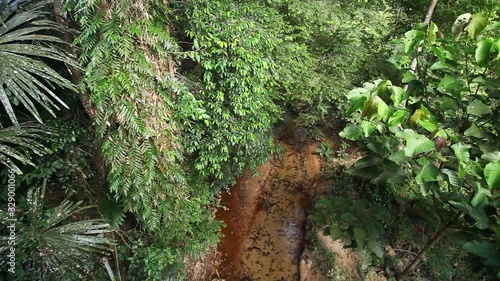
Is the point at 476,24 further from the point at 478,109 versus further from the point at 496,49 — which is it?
the point at 478,109

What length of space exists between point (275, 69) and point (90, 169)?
2.25 meters

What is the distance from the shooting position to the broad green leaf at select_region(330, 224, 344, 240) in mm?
3053

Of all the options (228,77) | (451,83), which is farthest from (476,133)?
(228,77)

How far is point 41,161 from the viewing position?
3.24 meters

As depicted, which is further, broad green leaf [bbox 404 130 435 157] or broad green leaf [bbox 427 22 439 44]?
broad green leaf [bbox 427 22 439 44]

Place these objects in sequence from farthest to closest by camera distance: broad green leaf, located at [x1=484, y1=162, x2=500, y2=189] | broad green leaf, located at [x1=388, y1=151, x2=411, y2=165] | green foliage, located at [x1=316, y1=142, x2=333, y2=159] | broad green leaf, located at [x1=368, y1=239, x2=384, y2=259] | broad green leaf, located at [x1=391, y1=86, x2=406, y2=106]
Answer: green foliage, located at [x1=316, y1=142, x2=333, y2=159] < broad green leaf, located at [x1=368, y1=239, x2=384, y2=259] < broad green leaf, located at [x1=388, y1=151, x2=411, y2=165] < broad green leaf, located at [x1=391, y1=86, x2=406, y2=106] < broad green leaf, located at [x1=484, y1=162, x2=500, y2=189]

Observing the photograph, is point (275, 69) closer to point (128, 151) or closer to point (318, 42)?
point (318, 42)

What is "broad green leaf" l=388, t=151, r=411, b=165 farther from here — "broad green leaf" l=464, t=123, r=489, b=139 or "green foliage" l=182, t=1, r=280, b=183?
"green foliage" l=182, t=1, r=280, b=183

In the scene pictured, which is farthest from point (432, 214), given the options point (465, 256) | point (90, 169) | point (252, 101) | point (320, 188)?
point (90, 169)

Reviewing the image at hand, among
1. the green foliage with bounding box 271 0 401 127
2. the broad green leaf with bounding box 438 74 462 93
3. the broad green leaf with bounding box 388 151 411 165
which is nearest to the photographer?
the broad green leaf with bounding box 438 74 462 93

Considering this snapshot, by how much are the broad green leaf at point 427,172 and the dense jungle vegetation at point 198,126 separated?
0.03ft

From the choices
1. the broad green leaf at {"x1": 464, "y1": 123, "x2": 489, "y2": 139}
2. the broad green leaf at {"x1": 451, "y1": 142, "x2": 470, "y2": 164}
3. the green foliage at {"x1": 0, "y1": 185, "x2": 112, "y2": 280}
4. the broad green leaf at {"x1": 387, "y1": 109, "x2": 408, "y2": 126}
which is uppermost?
the broad green leaf at {"x1": 387, "y1": 109, "x2": 408, "y2": 126}

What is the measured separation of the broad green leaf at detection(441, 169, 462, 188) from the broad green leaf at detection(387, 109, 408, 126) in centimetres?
60

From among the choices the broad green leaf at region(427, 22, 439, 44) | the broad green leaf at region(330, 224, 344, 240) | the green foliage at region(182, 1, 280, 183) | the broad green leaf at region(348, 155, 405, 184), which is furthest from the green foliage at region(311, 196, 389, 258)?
the broad green leaf at region(427, 22, 439, 44)
